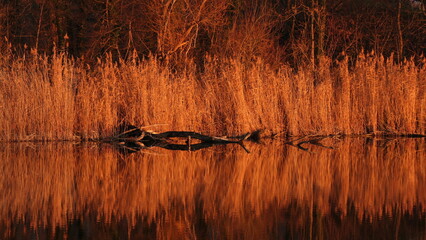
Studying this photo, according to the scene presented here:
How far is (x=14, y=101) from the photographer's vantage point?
10.8 m

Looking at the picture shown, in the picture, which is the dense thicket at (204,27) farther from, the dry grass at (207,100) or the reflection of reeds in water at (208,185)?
the reflection of reeds in water at (208,185)

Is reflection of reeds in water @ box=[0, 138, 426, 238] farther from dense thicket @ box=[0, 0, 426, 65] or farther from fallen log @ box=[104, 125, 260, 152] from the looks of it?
dense thicket @ box=[0, 0, 426, 65]

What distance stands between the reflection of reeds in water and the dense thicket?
710cm

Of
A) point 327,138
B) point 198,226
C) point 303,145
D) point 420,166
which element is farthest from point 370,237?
point 327,138

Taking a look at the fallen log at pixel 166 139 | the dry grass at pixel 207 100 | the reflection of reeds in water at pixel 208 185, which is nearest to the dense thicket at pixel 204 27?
the dry grass at pixel 207 100

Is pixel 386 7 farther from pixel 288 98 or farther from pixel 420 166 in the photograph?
pixel 420 166

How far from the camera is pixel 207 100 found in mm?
11438

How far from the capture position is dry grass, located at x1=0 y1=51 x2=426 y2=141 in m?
10.9

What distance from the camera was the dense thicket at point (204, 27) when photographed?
18094 mm

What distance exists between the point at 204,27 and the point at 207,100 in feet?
31.1

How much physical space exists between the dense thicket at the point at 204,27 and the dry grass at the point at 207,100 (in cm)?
334

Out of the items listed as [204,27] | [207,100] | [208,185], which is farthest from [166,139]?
[204,27]

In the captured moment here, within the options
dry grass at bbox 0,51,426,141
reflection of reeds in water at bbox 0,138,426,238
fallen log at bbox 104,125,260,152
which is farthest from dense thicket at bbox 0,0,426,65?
reflection of reeds in water at bbox 0,138,426,238

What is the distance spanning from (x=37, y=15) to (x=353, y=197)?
19.6 m
